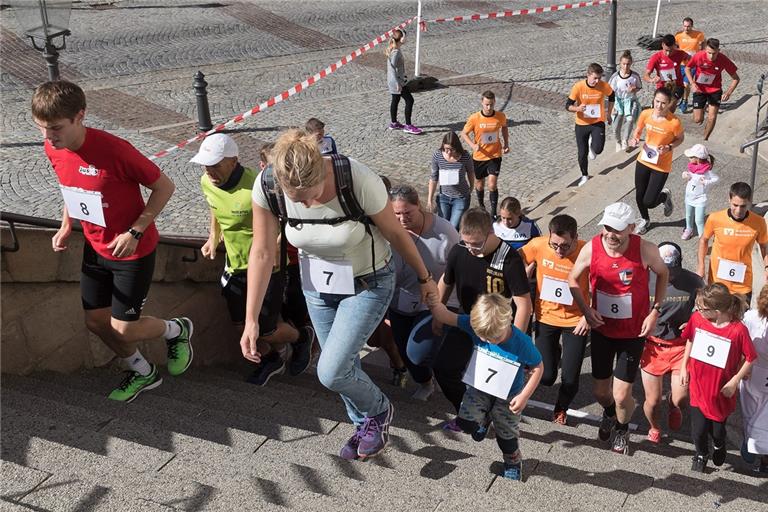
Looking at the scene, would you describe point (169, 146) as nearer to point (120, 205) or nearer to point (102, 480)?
point (120, 205)

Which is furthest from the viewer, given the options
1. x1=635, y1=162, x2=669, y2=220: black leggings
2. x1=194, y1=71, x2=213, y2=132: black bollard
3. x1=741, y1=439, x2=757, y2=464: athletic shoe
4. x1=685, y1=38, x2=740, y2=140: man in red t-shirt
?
x1=685, y1=38, x2=740, y2=140: man in red t-shirt

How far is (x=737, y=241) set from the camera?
7.60 m

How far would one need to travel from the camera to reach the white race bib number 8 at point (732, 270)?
25.0 feet

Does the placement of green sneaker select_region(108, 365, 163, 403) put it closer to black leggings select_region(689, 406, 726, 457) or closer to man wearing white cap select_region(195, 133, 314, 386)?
man wearing white cap select_region(195, 133, 314, 386)

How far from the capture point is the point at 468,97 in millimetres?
16156

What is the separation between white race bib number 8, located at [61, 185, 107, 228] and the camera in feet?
16.6

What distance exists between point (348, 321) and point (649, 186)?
21.7ft

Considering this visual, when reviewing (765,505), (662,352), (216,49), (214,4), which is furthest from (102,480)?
(214,4)

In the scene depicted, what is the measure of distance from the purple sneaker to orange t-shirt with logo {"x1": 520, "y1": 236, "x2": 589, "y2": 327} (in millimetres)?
1774

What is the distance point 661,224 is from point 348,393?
6960 mm

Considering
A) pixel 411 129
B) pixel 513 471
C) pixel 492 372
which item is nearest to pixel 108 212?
pixel 492 372

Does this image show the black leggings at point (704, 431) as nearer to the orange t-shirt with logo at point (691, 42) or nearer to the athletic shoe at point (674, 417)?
the athletic shoe at point (674, 417)

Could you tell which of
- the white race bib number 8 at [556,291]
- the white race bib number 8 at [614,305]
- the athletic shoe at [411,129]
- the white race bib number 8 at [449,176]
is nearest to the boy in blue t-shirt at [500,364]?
the white race bib number 8 at [614,305]

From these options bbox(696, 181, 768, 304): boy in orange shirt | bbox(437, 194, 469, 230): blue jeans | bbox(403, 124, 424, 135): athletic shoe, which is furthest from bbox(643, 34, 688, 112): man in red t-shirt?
bbox(696, 181, 768, 304): boy in orange shirt
